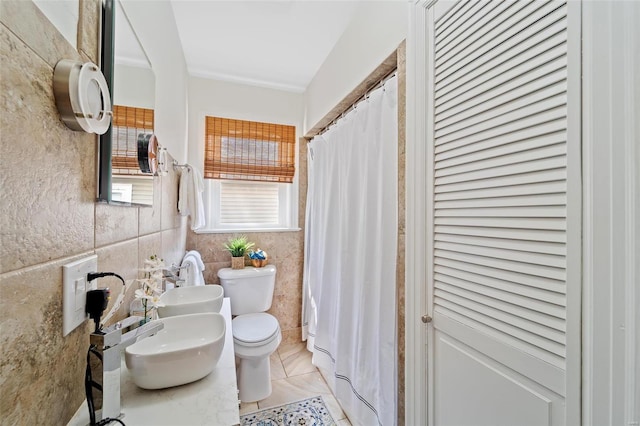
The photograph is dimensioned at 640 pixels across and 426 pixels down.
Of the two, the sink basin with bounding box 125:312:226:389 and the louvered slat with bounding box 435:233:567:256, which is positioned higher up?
the louvered slat with bounding box 435:233:567:256

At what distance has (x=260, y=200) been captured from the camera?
2588mm

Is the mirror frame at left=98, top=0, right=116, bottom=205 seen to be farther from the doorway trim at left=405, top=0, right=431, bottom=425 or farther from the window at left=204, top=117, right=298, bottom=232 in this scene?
the window at left=204, top=117, right=298, bottom=232

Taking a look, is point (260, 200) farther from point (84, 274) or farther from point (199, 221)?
point (84, 274)

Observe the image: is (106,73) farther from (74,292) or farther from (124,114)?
(74,292)

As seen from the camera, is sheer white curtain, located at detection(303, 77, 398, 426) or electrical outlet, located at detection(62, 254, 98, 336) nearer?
electrical outlet, located at detection(62, 254, 98, 336)

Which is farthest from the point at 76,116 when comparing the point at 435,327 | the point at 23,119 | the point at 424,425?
the point at 424,425

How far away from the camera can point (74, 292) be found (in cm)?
56

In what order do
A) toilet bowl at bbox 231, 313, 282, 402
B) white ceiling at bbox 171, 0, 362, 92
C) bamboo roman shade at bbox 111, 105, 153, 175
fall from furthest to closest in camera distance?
1. toilet bowl at bbox 231, 313, 282, 402
2. white ceiling at bbox 171, 0, 362, 92
3. bamboo roman shade at bbox 111, 105, 153, 175

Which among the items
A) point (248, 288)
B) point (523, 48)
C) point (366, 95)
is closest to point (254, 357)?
point (248, 288)

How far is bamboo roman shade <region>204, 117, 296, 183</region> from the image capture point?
2.35 meters

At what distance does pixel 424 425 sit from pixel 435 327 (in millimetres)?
377

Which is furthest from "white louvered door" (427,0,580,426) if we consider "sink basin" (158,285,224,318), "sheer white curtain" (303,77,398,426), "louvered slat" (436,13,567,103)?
"sink basin" (158,285,224,318)

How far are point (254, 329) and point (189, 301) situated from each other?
751mm

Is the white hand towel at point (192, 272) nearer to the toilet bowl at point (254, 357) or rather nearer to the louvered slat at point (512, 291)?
the toilet bowl at point (254, 357)
